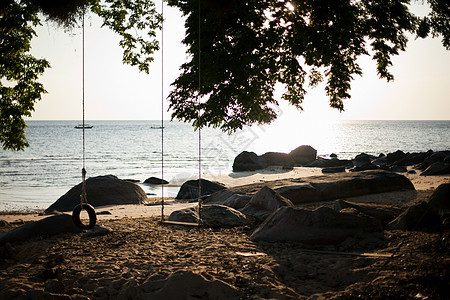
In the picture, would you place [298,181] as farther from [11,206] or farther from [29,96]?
[11,206]

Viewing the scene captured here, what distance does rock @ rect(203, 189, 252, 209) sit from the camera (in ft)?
32.9

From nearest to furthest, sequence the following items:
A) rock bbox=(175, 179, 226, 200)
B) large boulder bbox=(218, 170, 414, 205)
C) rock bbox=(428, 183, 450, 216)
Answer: rock bbox=(428, 183, 450, 216), large boulder bbox=(218, 170, 414, 205), rock bbox=(175, 179, 226, 200)

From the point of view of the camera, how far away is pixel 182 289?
435 centimetres

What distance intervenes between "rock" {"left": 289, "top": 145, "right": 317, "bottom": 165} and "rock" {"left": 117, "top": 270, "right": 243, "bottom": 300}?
81.7ft

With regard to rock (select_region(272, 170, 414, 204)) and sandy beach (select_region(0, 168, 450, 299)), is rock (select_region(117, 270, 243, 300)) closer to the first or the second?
sandy beach (select_region(0, 168, 450, 299))

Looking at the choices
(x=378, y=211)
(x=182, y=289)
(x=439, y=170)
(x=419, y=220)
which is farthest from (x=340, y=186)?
(x=439, y=170)

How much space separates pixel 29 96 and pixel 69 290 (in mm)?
7886

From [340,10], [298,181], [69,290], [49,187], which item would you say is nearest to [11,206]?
[49,187]

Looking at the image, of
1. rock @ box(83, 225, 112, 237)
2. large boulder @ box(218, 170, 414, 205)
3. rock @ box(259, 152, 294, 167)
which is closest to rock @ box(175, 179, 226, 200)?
large boulder @ box(218, 170, 414, 205)

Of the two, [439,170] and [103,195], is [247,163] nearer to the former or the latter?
[439,170]

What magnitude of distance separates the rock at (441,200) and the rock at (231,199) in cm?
447

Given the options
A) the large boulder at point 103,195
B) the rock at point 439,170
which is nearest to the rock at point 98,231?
the large boulder at point 103,195

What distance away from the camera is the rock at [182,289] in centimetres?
429

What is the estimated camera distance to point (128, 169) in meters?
29.1
